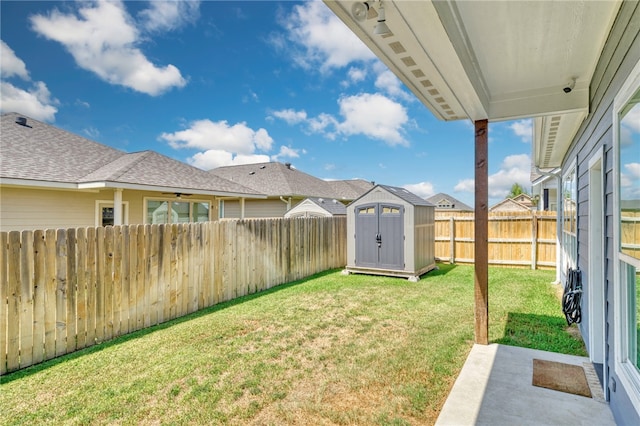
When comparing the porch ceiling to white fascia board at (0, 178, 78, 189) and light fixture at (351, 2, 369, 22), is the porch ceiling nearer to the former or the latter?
light fixture at (351, 2, 369, 22)

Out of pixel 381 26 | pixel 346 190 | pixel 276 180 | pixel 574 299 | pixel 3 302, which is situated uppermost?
pixel 276 180

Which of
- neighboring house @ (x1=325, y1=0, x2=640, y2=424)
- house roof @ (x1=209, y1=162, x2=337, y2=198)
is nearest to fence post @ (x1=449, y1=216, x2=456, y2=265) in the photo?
neighboring house @ (x1=325, y1=0, x2=640, y2=424)

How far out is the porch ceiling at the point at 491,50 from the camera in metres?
1.86

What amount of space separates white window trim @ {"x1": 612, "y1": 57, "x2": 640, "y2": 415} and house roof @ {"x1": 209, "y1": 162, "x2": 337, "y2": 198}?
1437 centimetres

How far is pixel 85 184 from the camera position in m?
7.57

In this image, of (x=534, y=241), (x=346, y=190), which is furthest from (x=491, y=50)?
(x=346, y=190)

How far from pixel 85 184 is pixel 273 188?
31.6 ft

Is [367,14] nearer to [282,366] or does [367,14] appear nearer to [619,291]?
[619,291]

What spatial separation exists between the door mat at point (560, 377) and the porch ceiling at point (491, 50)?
2.57 meters

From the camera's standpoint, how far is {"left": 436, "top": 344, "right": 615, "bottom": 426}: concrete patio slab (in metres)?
2.37

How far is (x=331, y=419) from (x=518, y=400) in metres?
1.53

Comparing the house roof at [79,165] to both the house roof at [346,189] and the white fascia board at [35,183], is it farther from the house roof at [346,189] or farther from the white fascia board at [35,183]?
the house roof at [346,189]

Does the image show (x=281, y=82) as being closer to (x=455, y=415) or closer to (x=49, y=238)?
(x=49, y=238)

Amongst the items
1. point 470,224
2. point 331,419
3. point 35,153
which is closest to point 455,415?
point 331,419
